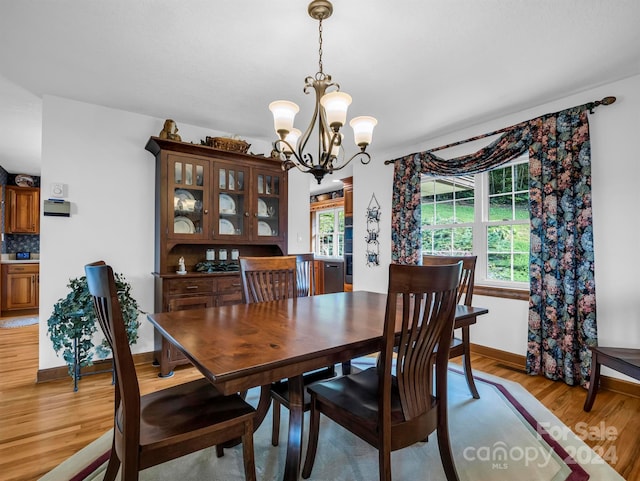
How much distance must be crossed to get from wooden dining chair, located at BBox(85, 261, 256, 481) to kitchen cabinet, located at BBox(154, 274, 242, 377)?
153 centimetres

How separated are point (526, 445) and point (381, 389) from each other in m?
1.28

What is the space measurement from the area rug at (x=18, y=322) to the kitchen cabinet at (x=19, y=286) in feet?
1.03

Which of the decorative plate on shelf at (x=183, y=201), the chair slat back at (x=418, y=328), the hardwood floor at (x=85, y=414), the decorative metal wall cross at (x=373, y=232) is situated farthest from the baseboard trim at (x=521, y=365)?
the decorative plate on shelf at (x=183, y=201)

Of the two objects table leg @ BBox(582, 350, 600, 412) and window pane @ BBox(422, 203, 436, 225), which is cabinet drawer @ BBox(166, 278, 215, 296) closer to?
window pane @ BBox(422, 203, 436, 225)

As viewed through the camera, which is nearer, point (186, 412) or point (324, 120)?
point (186, 412)

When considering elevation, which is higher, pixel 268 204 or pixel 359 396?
pixel 268 204

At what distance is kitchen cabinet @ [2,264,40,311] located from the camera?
5.07 meters

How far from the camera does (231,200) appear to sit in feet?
11.4

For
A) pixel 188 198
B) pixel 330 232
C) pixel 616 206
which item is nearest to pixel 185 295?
pixel 188 198

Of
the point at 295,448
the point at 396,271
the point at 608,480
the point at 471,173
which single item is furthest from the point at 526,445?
the point at 471,173

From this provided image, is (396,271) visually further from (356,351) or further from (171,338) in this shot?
(171,338)

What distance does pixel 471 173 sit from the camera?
3408 millimetres

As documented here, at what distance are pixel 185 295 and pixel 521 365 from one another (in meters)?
3.22

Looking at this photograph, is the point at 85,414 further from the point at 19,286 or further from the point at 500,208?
the point at 19,286
